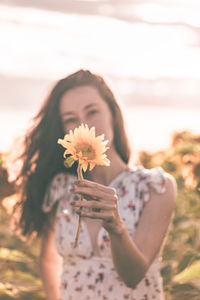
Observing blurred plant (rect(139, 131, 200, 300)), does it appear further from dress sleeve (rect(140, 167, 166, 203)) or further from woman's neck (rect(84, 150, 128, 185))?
woman's neck (rect(84, 150, 128, 185))

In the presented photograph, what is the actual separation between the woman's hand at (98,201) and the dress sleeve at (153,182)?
0.55 meters

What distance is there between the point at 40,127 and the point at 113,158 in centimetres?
31

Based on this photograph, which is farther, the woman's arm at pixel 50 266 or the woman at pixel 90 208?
the woman's arm at pixel 50 266

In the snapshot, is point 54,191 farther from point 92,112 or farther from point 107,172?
point 92,112

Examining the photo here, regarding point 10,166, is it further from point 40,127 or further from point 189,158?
point 189,158

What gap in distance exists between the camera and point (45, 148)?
1.82m

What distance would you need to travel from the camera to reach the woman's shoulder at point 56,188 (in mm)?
1750

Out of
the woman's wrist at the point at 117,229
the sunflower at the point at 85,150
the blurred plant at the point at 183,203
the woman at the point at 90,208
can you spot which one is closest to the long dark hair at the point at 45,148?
the woman at the point at 90,208

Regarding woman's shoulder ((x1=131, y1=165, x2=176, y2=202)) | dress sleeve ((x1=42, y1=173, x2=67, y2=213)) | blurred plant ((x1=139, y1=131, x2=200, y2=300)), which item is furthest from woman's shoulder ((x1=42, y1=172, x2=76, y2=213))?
blurred plant ((x1=139, y1=131, x2=200, y2=300))

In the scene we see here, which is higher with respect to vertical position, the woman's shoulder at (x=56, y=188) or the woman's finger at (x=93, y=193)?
the woman's shoulder at (x=56, y=188)

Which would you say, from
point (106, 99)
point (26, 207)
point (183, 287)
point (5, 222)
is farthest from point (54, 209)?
point (5, 222)

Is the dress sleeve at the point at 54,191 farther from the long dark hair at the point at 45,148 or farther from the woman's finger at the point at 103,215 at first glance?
the woman's finger at the point at 103,215

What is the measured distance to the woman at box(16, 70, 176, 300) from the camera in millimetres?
1507

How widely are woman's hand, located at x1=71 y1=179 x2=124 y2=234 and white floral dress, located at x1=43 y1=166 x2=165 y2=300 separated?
0.55m
